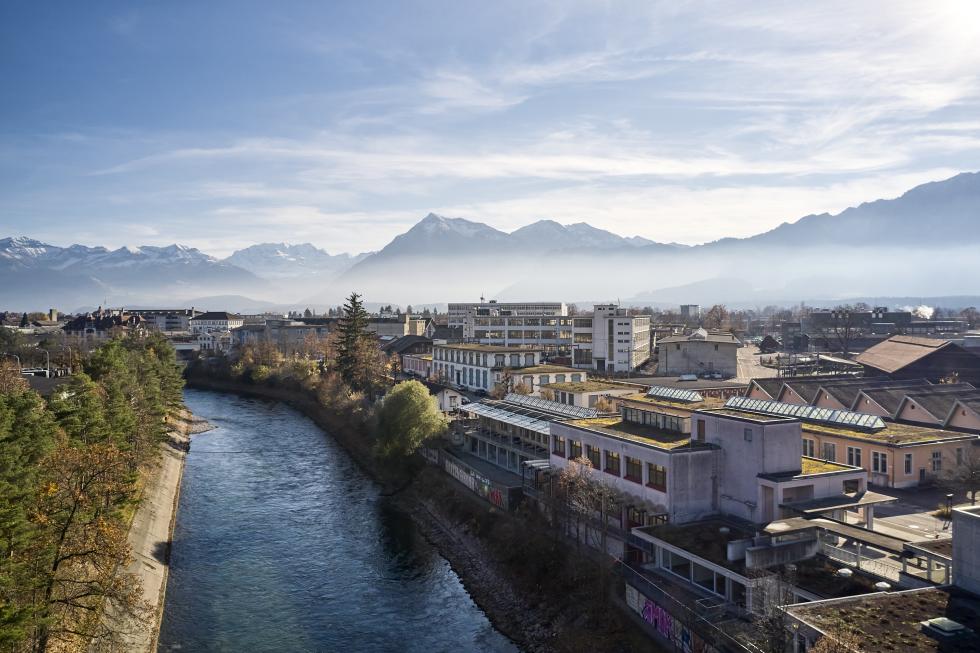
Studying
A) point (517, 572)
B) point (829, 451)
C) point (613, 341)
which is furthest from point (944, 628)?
point (613, 341)

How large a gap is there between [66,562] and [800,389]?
171 feet

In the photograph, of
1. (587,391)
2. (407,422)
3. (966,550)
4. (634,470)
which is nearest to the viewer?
(966,550)

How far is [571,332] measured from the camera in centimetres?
10994

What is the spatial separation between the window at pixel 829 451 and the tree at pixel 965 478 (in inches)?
219

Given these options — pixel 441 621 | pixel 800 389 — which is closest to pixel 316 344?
pixel 800 389

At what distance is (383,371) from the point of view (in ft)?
303

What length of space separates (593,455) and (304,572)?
17315mm

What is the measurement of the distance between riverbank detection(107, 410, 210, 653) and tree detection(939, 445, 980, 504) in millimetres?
39380

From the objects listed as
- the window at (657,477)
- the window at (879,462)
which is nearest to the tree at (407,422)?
the window at (657,477)

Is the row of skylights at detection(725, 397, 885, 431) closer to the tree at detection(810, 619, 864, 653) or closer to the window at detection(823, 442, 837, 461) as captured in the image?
the window at detection(823, 442, 837, 461)

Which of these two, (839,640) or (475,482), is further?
(475,482)

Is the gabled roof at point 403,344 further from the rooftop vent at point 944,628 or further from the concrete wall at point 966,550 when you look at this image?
the rooftop vent at point 944,628

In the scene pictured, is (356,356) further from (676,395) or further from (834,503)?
(834,503)

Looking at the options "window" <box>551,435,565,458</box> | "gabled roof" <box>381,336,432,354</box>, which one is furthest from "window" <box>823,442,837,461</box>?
"gabled roof" <box>381,336,432,354</box>
